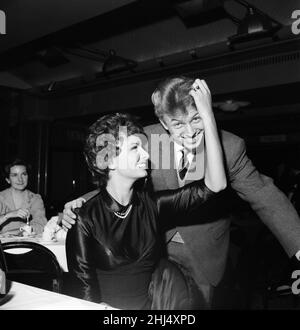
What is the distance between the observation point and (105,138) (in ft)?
4.45

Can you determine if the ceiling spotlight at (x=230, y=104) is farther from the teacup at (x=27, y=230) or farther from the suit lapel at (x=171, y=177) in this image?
the suit lapel at (x=171, y=177)

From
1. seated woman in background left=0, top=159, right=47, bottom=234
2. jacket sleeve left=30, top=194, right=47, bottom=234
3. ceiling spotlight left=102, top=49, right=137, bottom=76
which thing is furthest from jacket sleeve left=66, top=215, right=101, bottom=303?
ceiling spotlight left=102, top=49, right=137, bottom=76

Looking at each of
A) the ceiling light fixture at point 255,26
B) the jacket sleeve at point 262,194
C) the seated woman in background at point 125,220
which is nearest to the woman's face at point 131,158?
the seated woman in background at point 125,220

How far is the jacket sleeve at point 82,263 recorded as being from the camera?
3.91 ft

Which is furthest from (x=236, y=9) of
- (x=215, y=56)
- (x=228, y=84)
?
(x=228, y=84)

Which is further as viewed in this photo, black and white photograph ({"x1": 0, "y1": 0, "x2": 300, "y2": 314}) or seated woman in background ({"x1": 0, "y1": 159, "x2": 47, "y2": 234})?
seated woman in background ({"x1": 0, "y1": 159, "x2": 47, "y2": 234})

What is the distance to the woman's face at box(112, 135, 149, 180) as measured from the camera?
1.32 meters

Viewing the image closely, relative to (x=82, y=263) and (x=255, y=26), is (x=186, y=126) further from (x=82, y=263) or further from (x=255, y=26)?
(x=255, y=26)

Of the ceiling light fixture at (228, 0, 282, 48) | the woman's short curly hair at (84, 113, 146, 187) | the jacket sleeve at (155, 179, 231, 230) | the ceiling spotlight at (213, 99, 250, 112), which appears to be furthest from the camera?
the ceiling spotlight at (213, 99, 250, 112)

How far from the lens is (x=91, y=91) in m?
6.21

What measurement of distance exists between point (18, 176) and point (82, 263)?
2.01 m

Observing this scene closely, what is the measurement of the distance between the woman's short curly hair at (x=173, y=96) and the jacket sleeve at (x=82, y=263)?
0.56 metres

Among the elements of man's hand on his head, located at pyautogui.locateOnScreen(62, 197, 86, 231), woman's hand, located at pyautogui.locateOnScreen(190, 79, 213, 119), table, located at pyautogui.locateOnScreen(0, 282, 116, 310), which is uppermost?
woman's hand, located at pyautogui.locateOnScreen(190, 79, 213, 119)

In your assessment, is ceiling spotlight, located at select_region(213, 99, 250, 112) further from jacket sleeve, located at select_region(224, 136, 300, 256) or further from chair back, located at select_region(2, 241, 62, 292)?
chair back, located at select_region(2, 241, 62, 292)
